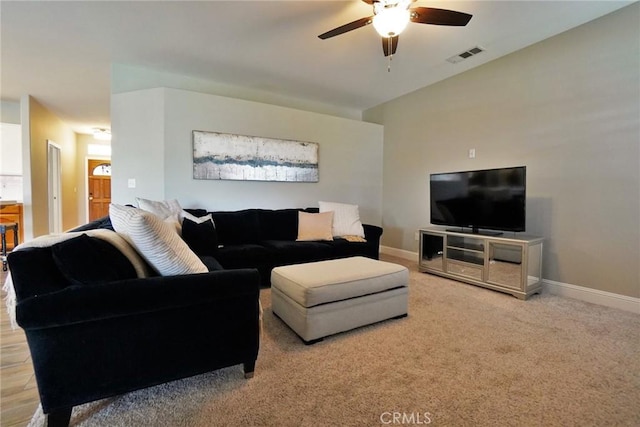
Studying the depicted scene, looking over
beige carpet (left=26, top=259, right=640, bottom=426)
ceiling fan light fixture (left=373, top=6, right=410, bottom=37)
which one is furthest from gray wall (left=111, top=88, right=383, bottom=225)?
ceiling fan light fixture (left=373, top=6, right=410, bottom=37)

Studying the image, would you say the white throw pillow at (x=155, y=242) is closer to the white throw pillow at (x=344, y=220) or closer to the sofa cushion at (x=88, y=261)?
the sofa cushion at (x=88, y=261)

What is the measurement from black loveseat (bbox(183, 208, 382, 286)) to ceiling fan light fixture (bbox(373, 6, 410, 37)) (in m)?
2.29

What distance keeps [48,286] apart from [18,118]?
6.06m

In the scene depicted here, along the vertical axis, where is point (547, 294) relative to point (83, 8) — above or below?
below

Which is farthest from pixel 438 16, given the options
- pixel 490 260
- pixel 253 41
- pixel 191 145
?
pixel 191 145

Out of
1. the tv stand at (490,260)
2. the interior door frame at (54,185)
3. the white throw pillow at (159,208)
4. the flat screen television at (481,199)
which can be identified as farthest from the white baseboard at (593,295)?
the interior door frame at (54,185)

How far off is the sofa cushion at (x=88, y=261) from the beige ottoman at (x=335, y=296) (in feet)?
3.62

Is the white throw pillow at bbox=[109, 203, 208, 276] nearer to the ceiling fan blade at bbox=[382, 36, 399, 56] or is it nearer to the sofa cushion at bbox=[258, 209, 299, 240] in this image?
the sofa cushion at bbox=[258, 209, 299, 240]

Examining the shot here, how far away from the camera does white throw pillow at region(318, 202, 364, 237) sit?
13.4 ft

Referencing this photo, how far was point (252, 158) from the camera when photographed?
4242 millimetres

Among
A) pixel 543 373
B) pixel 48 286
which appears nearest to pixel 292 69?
pixel 48 286

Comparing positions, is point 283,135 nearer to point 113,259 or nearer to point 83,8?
point 83,8

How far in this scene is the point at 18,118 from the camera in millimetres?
5180

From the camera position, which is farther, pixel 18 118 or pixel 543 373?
pixel 18 118
